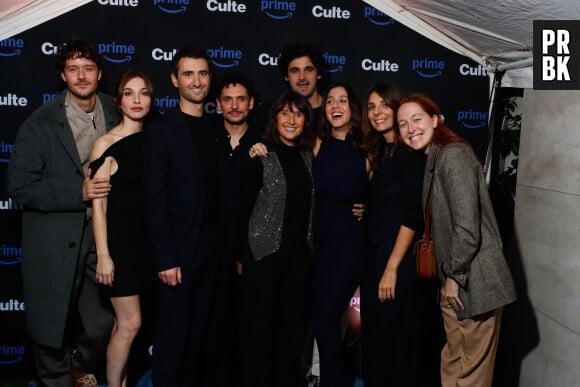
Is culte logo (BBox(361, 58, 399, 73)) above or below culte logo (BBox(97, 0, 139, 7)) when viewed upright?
below

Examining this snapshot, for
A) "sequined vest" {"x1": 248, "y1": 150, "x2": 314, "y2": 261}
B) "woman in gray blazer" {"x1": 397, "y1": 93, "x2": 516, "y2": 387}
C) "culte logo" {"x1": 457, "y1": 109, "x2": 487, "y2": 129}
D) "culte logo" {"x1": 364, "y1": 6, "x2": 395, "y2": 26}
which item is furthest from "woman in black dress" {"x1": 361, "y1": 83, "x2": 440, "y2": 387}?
Result: "culte logo" {"x1": 457, "y1": 109, "x2": 487, "y2": 129}

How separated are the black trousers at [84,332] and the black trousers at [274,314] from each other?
2.79 feet

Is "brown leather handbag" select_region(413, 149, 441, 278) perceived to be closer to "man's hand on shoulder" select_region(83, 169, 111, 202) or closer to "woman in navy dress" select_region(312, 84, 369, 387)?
"woman in navy dress" select_region(312, 84, 369, 387)

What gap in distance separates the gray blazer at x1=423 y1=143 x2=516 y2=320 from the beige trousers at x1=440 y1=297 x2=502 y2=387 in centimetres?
10

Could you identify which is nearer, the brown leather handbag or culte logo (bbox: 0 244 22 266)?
the brown leather handbag

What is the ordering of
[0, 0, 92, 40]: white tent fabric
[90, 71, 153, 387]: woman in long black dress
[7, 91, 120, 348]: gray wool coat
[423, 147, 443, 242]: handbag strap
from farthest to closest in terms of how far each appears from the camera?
1. [0, 0, 92, 40]: white tent fabric
2. [7, 91, 120, 348]: gray wool coat
3. [90, 71, 153, 387]: woman in long black dress
4. [423, 147, 443, 242]: handbag strap

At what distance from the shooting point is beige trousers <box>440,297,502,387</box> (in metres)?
2.66

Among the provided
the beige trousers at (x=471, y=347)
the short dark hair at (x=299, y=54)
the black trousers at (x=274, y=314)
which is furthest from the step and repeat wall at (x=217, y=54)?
the beige trousers at (x=471, y=347)

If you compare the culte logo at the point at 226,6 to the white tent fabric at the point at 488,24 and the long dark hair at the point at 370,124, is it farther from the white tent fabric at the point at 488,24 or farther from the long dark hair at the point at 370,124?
the long dark hair at the point at 370,124

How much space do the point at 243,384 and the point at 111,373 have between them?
66 centimetres

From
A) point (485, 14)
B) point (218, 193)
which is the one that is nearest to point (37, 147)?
point (218, 193)

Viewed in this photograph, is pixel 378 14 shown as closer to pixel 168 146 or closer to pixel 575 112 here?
pixel 575 112

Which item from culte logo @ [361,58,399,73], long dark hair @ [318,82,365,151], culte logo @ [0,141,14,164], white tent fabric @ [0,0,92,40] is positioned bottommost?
culte logo @ [0,141,14,164]

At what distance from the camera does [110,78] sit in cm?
373
